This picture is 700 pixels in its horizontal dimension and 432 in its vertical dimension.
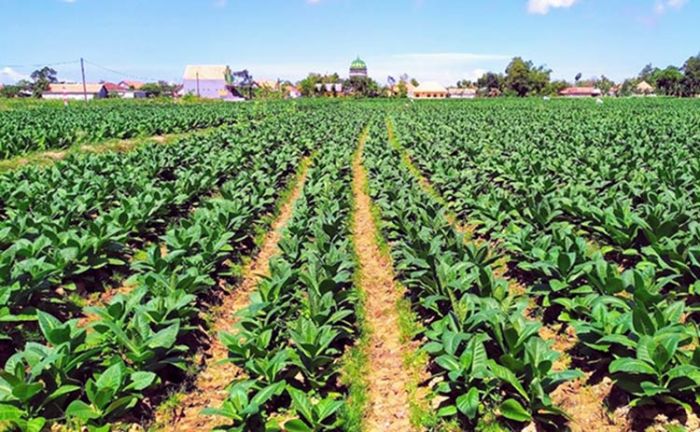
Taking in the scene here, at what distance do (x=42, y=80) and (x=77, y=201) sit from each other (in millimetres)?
140606

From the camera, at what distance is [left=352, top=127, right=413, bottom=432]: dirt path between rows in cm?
420

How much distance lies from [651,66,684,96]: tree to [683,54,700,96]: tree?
3.33 feet

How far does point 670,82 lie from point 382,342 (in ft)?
467

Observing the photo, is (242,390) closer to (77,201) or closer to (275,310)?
(275,310)

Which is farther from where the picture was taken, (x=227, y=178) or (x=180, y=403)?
(x=227, y=178)

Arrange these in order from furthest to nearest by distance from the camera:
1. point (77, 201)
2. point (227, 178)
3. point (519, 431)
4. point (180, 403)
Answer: point (227, 178) → point (77, 201) → point (180, 403) → point (519, 431)

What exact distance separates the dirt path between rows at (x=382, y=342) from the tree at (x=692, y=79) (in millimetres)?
133562

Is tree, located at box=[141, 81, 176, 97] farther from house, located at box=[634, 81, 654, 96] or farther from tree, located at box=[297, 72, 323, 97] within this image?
house, located at box=[634, 81, 654, 96]

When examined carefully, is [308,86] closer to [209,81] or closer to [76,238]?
[209,81]

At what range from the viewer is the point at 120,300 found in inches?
183

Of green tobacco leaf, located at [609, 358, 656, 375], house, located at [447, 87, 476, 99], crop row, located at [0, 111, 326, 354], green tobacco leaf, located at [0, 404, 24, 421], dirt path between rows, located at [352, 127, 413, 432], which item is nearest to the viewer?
green tobacco leaf, located at [0, 404, 24, 421]

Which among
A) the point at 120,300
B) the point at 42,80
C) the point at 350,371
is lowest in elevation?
the point at 350,371

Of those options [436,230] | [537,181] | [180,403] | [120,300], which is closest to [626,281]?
[436,230]

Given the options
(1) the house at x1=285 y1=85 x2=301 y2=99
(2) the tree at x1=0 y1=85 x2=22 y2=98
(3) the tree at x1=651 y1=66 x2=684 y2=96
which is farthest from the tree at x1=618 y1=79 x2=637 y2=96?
(2) the tree at x1=0 y1=85 x2=22 y2=98
